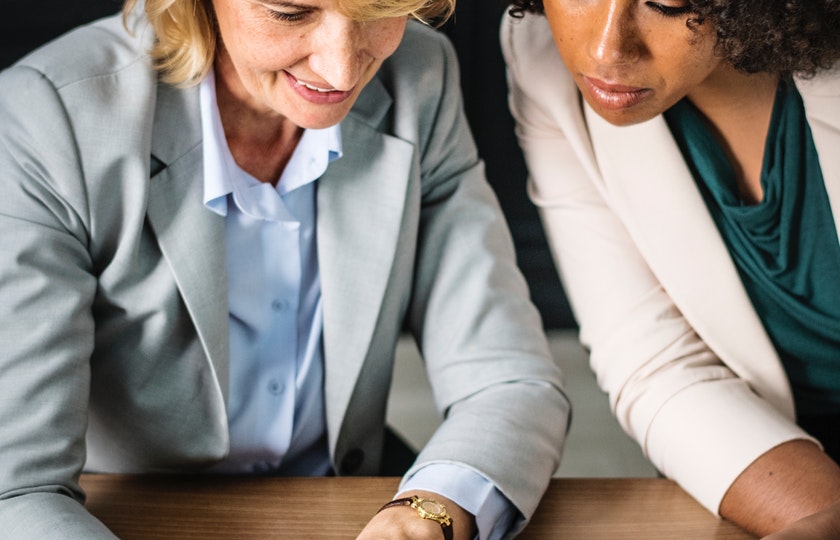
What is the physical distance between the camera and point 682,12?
1.34m

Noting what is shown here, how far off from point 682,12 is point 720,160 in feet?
0.97

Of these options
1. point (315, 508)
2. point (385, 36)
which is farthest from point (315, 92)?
point (315, 508)

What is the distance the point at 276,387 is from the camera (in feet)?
4.87

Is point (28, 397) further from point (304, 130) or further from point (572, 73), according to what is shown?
point (572, 73)

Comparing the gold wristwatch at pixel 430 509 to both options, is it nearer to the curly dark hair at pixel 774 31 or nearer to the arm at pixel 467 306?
the arm at pixel 467 306

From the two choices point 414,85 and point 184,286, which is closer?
point 184,286

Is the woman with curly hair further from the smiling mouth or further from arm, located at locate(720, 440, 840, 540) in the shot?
the smiling mouth

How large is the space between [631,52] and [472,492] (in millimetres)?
632

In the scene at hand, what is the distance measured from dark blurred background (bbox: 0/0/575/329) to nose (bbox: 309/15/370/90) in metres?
1.79

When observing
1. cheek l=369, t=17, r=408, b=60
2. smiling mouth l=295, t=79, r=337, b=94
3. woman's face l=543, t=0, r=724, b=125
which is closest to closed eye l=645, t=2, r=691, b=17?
woman's face l=543, t=0, r=724, b=125

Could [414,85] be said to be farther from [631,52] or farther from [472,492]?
[472,492]

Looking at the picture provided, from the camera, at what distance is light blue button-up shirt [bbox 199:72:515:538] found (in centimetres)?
140

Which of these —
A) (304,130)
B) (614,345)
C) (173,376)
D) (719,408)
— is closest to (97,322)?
(173,376)

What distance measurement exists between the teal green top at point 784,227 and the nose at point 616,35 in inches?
9.5
